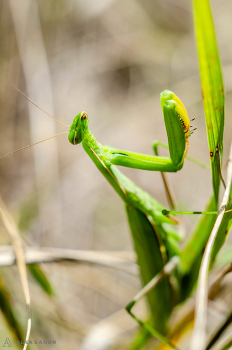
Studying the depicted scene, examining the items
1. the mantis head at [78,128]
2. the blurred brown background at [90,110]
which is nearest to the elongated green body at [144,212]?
the mantis head at [78,128]

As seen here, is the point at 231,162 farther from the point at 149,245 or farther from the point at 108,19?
the point at 108,19

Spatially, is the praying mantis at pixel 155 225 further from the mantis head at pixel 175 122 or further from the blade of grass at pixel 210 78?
the blade of grass at pixel 210 78

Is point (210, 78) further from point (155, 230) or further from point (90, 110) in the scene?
point (90, 110)

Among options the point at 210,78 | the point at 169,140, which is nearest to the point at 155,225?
the point at 169,140

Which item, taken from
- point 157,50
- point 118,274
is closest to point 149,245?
point 118,274

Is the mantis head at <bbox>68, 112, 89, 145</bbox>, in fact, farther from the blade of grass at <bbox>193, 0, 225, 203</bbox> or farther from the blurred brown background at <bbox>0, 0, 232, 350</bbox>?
the blurred brown background at <bbox>0, 0, 232, 350</bbox>

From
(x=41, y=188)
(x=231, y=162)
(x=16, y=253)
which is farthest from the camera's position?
(x=41, y=188)

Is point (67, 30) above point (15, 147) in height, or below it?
above
